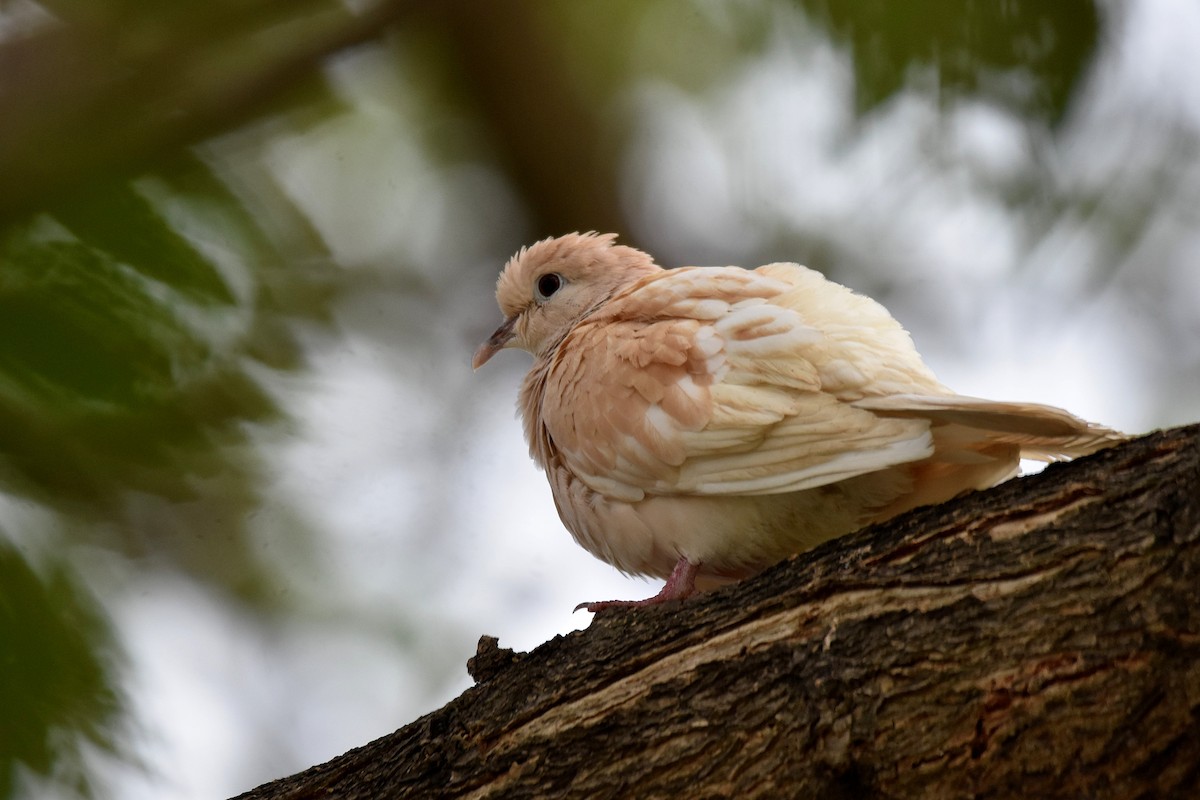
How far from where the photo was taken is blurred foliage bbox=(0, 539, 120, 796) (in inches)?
125

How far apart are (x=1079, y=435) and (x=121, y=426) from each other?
2.54 metres

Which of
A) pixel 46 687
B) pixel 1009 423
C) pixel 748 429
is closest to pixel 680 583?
pixel 748 429

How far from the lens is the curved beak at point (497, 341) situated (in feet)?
14.7

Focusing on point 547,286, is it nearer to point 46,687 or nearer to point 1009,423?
point 46,687

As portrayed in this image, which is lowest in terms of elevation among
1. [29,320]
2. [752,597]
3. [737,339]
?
[752,597]

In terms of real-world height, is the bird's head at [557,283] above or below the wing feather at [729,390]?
above

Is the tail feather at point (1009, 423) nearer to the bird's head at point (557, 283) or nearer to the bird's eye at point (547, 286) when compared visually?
the bird's head at point (557, 283)

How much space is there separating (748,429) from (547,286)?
163 cm

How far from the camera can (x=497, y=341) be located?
177 inches

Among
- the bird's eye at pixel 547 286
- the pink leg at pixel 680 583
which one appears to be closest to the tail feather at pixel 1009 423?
the pink leg at pixel 680 583

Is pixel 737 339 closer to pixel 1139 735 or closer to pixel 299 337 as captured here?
pixel 1139 735

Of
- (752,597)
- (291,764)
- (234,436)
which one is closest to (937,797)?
(752,597)

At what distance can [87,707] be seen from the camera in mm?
Result: 3457

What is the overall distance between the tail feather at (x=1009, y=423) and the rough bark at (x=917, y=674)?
202 millimetres
